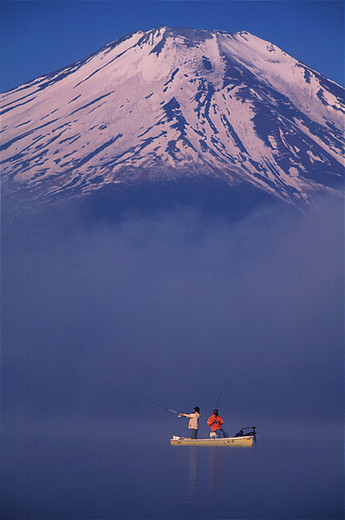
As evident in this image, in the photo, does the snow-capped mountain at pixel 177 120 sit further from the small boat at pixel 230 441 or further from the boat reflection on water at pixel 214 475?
the boat reflection on water at pixel 214 475

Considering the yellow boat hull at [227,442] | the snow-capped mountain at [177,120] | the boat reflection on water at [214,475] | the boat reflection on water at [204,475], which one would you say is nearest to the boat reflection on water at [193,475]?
the boat reflection on water at [204,475]

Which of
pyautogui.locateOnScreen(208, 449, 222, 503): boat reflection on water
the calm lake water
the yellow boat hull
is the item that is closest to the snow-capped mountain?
the yellow boat hull

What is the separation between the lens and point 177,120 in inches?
1075

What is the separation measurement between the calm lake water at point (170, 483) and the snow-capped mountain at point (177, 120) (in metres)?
11.5

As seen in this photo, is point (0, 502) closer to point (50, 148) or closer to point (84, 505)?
point (84, 505)

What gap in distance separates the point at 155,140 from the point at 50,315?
7.32 m

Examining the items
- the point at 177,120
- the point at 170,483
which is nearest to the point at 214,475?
the point at 170,483

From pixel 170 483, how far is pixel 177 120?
19419mm

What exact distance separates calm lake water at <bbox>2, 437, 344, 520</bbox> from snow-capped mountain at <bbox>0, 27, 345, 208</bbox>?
1148 centimetres

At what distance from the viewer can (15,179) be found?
901 inches

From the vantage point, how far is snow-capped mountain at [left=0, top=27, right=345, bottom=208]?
24.0m

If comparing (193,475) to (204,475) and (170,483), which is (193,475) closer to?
(204,475)

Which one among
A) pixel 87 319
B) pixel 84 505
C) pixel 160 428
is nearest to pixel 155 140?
pixel 87 319

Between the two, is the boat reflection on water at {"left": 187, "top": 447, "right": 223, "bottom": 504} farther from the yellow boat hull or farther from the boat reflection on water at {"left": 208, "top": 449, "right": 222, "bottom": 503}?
the yellow boat hull
